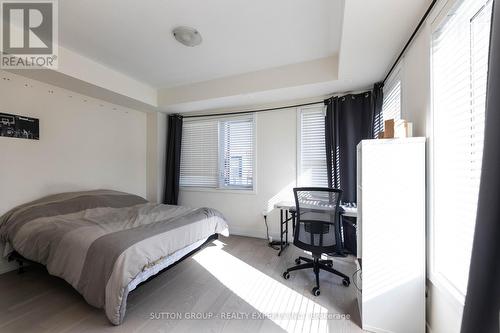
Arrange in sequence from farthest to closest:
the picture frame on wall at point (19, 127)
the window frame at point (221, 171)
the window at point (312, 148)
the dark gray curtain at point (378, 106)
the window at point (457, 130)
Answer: the window frame at point (221, 171) → the window at point (312, 148) → the dark gray curtain at point (378, 106) → the picture frame on wall at point (19, 127) → the window at point (457, 130)

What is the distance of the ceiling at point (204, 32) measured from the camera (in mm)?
1855

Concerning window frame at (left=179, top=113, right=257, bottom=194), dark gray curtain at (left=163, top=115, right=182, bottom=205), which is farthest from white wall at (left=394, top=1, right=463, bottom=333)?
dark gray curtain at (left=163, top=115, right=182, bottom=205)

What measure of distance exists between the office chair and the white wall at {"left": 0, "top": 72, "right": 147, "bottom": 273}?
124 inches

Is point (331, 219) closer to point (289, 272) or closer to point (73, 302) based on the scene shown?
point (289, 272)

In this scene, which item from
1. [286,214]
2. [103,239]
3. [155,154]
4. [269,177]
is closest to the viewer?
[103,239]

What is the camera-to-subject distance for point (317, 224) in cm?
221

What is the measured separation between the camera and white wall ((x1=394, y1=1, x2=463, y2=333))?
1.28 metres

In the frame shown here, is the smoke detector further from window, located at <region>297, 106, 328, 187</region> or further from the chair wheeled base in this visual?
the chair wheeled base

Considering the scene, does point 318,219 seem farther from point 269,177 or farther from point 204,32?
point 204,32

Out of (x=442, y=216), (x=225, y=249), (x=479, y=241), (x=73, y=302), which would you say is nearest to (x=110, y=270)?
(x=73, y=302)

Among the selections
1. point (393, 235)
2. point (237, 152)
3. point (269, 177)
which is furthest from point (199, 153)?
point (393, 235)

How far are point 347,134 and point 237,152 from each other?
1886mm

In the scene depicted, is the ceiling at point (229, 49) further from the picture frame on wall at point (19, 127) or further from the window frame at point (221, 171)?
the picture frame on wall at point (19, 127)

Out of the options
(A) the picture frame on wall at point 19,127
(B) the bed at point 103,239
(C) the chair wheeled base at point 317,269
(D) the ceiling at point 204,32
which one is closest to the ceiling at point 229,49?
(D) the ceiling at point 204,32
